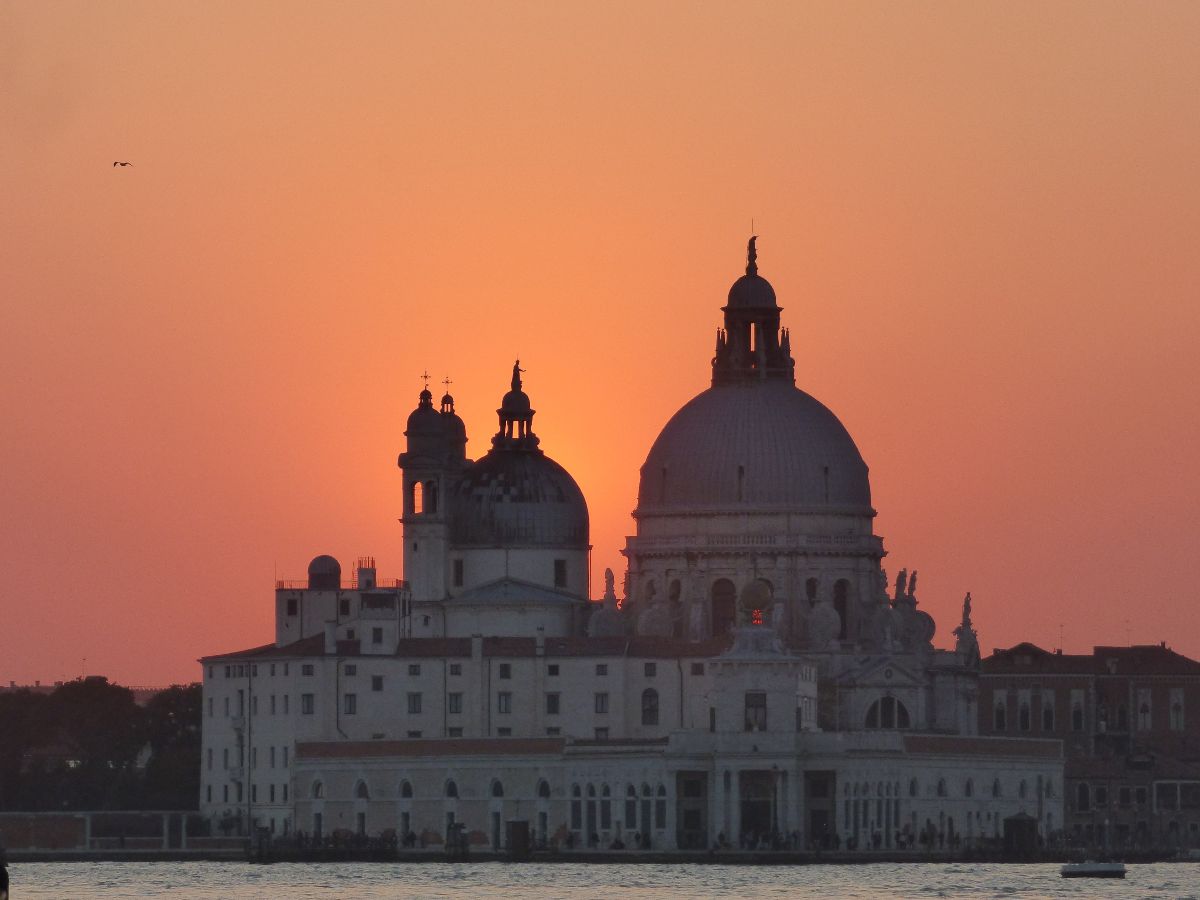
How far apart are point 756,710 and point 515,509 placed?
17855mm

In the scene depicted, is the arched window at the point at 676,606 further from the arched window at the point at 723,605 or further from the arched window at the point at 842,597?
the arched window at the point at 842,597

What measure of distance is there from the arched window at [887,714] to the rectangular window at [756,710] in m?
10.9

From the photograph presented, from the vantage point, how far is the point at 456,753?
120250 millimetres

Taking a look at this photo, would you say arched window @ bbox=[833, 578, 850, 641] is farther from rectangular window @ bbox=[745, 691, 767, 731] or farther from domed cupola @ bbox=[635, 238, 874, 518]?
rectangular window @ bbox=[745, 691, 767, 731]

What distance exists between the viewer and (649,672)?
125 metres

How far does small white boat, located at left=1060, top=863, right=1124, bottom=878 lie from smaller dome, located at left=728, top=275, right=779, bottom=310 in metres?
36.2

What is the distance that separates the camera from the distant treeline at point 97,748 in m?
136

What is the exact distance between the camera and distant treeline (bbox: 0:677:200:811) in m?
136

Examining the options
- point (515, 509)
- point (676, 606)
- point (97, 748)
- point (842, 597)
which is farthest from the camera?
point (97, 748)

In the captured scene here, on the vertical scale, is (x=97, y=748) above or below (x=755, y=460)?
below

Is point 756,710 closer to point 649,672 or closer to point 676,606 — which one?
point 649,672

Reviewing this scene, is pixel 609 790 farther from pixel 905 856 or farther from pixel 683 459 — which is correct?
pixel 683 459

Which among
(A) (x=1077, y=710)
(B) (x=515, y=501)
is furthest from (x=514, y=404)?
(A) (x=1077, y=710)

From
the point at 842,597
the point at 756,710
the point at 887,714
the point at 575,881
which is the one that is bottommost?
the point at 575,881
